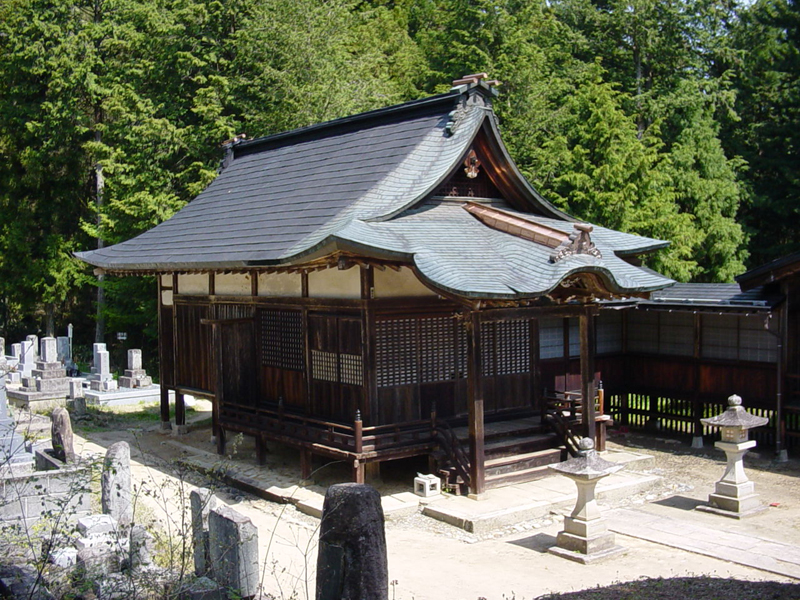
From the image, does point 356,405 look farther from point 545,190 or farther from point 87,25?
point 87,25

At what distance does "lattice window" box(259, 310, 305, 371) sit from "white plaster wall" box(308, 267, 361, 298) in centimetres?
85

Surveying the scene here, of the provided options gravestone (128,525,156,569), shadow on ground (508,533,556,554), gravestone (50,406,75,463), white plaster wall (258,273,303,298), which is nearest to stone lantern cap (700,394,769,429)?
shadow on ground (508,533,556,554)

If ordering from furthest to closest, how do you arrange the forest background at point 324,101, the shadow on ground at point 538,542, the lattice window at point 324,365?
the forest background at point 324,101 → the lattice window at point 324,365 → the shadow on ground at point 538,542

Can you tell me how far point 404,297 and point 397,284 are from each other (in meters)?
0.24

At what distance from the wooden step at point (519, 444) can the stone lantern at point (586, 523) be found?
2508 millimetres

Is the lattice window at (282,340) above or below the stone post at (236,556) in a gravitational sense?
above

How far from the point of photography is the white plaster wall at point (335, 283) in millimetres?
12367

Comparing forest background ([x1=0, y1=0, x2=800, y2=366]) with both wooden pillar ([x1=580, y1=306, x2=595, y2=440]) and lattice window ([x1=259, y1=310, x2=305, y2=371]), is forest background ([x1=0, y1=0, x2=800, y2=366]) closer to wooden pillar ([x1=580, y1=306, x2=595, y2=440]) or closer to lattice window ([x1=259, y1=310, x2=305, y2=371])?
wooden pillar ([x1=580, y1=306, x2=595, y2=440])

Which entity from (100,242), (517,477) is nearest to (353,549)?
(517,477)

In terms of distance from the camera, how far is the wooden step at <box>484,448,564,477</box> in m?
12.3

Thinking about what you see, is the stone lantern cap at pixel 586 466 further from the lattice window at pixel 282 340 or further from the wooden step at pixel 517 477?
the lattice window at pixel 282 340

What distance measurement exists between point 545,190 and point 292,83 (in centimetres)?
963

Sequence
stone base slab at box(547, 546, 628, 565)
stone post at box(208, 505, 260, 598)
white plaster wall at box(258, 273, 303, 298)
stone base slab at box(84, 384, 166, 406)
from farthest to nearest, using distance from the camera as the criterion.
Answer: stone base slab at box(84, 384, 166, 406), white plaster wall at box(258, 273, 303, 298), stone base slab at box(547, 546, 628, 565), stone post at box(208, 505, 260, 598)

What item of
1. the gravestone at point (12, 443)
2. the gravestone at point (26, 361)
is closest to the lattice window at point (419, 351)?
the gravestone at point (12, 443)
